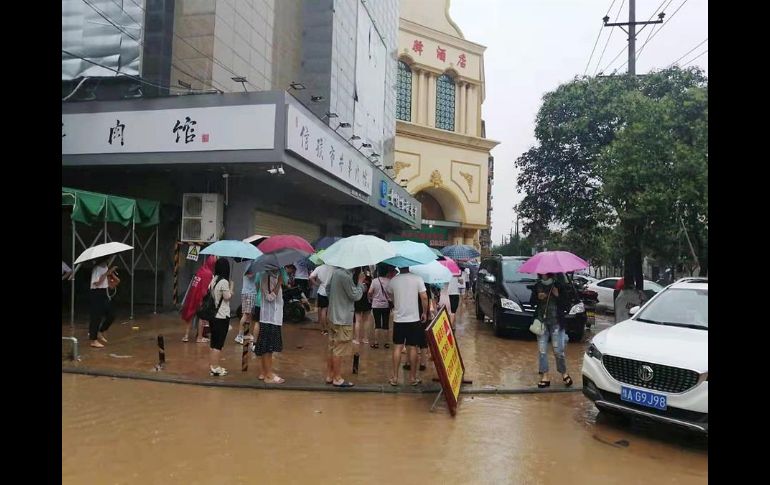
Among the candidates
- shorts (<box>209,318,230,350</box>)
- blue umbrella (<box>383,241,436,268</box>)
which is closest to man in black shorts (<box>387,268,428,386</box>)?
blue umbrella (<box>383,241,436,268</box>)

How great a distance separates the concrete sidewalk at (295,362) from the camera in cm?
692

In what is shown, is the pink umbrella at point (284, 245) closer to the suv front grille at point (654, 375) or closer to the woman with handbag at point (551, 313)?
the woman with handbag at point (551, 313)

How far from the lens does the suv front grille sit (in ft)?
15.3

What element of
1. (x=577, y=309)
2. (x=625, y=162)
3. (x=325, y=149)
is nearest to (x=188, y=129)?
(x=325, y=149)

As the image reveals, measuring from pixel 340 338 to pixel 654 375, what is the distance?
3.40 metres

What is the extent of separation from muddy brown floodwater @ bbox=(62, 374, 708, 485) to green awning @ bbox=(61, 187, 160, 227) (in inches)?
178

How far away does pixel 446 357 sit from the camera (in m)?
6.05

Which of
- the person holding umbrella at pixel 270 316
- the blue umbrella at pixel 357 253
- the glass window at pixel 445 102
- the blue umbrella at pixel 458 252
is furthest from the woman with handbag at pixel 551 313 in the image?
the glass window at pixel 445 102

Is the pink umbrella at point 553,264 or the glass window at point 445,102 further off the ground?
the glass window at point 445,102

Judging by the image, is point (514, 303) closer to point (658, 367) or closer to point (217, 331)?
point (658, 367)

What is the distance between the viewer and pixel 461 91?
123 feet
